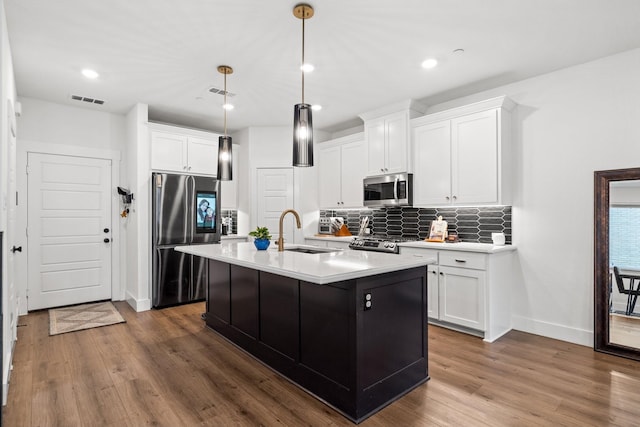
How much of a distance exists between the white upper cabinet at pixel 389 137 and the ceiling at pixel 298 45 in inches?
9.7

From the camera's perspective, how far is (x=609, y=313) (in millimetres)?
3277

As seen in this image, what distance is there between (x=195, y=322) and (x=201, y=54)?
9.46ft

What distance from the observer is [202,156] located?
534 centimetres

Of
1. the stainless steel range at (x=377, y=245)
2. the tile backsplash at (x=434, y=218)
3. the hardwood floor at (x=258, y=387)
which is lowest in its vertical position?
the hardwood floor at (x=258, y=387)

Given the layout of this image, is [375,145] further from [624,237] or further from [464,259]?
[624,237]

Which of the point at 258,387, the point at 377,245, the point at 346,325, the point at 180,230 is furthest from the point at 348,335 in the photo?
the point at 180,230

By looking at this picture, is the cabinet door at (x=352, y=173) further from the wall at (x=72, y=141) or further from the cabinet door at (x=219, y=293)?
the wall at (x=72, y=141)

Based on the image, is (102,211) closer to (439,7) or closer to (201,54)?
(201,54)

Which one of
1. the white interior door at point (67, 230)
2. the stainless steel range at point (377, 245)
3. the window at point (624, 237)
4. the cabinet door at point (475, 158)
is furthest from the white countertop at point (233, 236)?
the window at point (624, 237)

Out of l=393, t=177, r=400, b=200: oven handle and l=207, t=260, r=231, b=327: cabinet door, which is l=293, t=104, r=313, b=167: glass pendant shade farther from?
l=393, t=177, r=400, b=200: oven handle

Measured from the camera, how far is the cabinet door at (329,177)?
5719 mm

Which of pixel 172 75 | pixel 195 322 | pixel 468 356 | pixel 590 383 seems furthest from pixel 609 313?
pixel 172 75

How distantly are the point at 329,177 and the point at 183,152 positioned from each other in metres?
2.24

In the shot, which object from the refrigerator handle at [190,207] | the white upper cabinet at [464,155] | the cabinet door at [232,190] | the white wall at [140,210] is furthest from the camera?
the cabinet door at [232,190]
